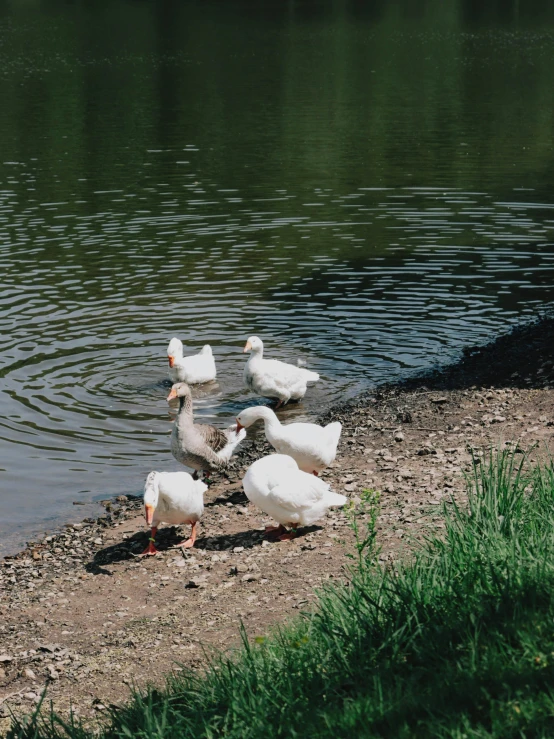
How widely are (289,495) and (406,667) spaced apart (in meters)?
3.88

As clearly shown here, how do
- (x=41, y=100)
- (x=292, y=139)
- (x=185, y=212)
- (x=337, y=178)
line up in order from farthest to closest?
(x=41, y=100), (x=292, y=139), (x=337, y=178), (x=185, y=212)

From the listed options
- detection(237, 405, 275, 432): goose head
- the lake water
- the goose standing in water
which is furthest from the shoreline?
detection(237, 405, 275, 432): goose head

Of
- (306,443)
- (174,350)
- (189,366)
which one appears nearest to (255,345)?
(189,366)

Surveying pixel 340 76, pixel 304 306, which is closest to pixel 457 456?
pixel 304 306

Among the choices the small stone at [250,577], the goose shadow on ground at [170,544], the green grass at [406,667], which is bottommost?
the goose shadow on ground at [170,544]

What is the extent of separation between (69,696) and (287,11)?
94.3m

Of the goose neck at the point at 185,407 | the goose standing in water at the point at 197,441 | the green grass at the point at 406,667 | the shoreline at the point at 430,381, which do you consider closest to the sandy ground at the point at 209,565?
the shoreline at the point at 430,381

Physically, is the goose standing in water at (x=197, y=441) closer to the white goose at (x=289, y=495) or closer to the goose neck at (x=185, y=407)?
the goose neck at (x=185, y=407)

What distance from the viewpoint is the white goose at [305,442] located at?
34.6 ft

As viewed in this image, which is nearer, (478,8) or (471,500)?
(471,500)

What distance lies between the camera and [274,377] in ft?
45.7

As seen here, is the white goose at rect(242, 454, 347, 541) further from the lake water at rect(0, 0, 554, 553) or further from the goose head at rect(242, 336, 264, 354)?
the goose head at rect(242, 336, 264, 354)

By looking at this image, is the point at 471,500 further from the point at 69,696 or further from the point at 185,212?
the point at 185,212

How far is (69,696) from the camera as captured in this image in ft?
23.7
